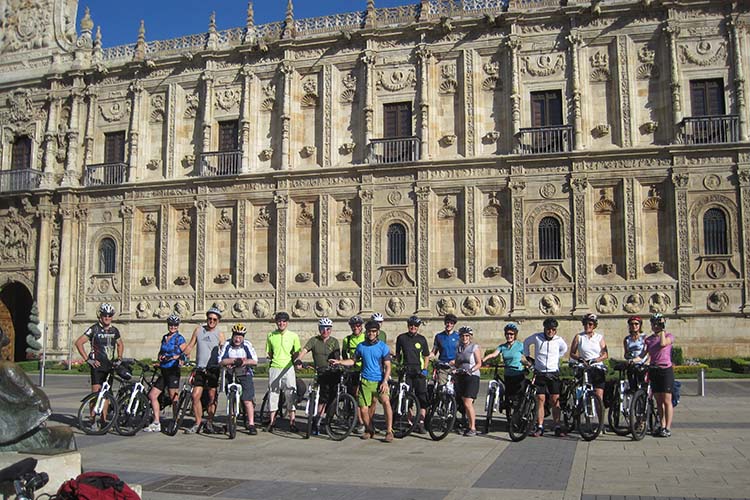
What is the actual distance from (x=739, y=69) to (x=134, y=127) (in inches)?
1012

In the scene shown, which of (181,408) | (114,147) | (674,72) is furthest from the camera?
(114,147)

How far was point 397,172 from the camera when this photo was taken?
1209 inches

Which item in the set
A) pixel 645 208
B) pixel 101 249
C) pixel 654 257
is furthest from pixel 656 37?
pixel 101 249

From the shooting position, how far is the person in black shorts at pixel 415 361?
1371 cm

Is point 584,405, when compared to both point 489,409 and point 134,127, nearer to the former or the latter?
point 489,409

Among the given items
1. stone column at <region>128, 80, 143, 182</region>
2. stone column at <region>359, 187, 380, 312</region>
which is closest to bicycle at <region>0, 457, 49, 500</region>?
stone column at <region>359, 187, 380, 312</region>

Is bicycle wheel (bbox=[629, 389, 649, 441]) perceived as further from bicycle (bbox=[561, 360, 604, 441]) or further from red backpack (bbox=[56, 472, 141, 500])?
red backpack (bbox=[56, 472, 141, 500])

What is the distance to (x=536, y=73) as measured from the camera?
3009 centimetres

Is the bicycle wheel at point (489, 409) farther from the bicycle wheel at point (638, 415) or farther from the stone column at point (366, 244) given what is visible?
the stone column at point (366, 244)

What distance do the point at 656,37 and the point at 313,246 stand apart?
52.5 ft

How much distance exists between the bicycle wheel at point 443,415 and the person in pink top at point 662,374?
3437 millimetres

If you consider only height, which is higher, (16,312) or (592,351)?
(16,312)

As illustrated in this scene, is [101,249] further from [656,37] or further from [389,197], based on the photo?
[656,37]

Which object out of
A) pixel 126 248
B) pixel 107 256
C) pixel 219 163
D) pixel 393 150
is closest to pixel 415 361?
pixel 393 150
